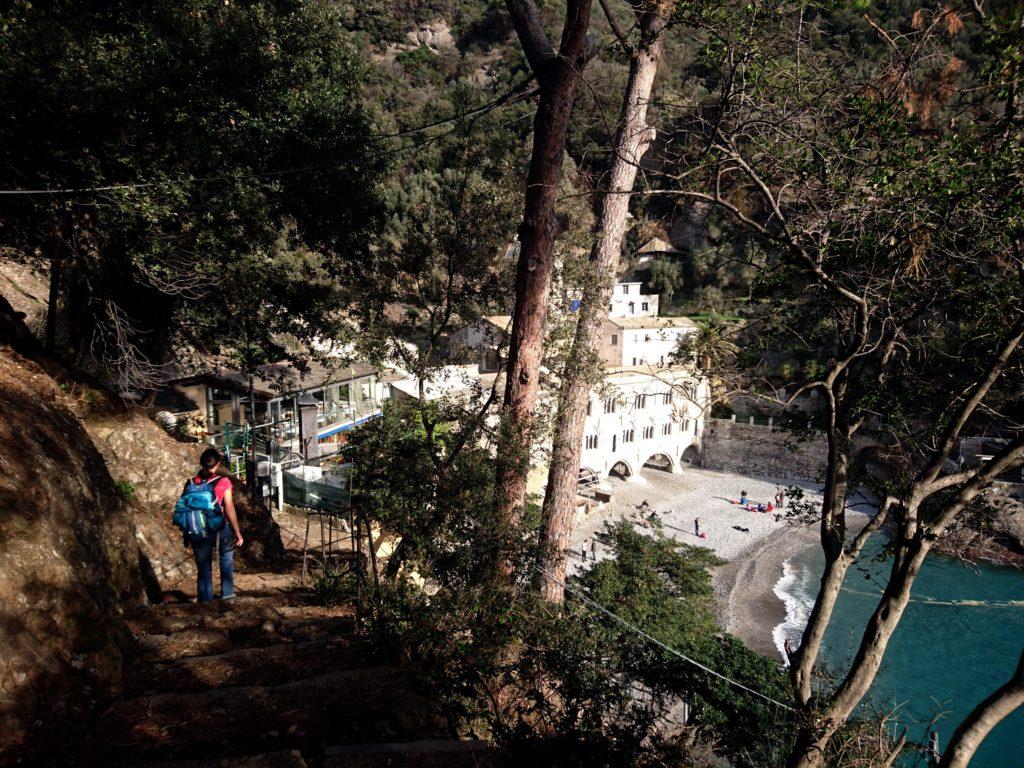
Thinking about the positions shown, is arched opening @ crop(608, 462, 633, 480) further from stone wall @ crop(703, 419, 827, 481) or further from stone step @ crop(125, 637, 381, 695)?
stone step @ crop(125, 637, 381, 695)

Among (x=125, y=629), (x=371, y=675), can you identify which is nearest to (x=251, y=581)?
(x=125, y=629)

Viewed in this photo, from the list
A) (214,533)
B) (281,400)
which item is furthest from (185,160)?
(281,400)

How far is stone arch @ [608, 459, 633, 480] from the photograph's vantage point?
124ft

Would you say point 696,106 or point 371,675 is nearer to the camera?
point 371,675

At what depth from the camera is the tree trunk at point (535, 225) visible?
253 inches

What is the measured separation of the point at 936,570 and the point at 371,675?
34.5m

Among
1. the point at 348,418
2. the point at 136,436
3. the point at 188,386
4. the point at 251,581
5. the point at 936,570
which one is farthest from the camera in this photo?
the point at 936,570

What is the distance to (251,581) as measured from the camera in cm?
770

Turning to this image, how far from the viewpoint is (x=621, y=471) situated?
37.8m

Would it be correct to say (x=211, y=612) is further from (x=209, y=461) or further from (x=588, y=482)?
(x=588, y=482)

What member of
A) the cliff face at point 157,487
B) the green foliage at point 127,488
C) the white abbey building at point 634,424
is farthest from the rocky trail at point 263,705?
the white abbey building at point 634,424

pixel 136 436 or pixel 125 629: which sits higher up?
pixel 136 436

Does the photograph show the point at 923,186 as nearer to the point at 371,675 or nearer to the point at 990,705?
the point at 990,705

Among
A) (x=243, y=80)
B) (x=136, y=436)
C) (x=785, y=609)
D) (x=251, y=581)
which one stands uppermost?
(x=243, y=80)
